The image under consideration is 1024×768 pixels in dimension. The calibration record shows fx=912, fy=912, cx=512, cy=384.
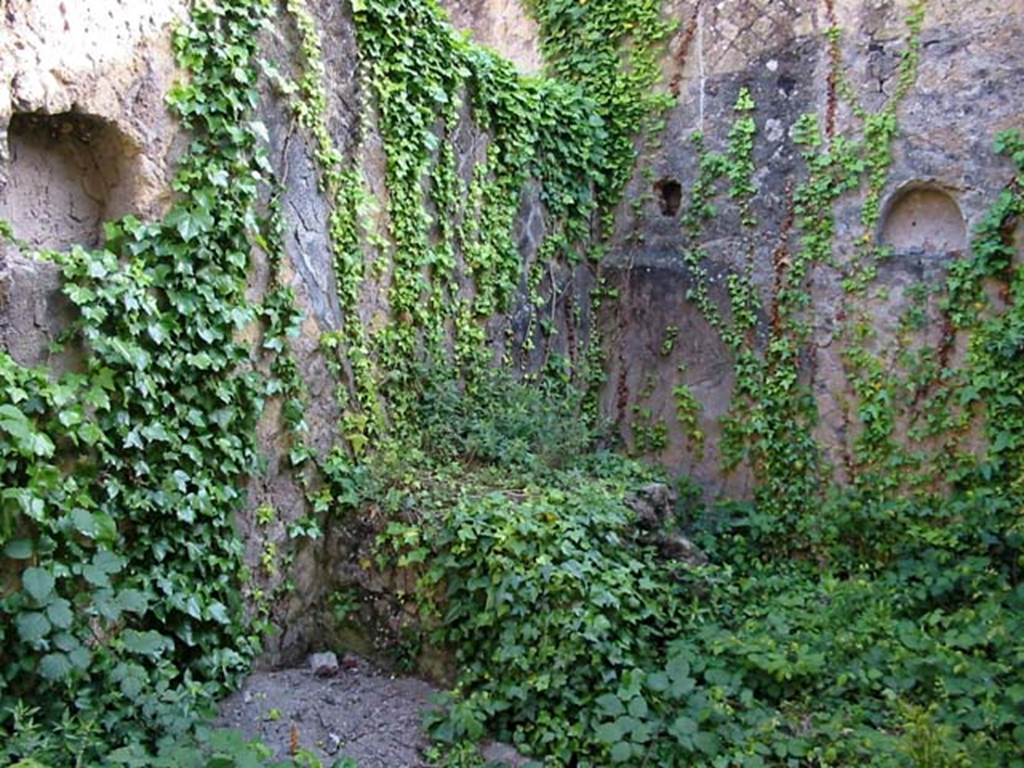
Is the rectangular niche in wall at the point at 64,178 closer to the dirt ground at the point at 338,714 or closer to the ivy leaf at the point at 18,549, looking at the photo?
the ivy leaf at the point at 18,549

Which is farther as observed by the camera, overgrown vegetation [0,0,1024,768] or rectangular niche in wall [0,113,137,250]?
rectangular niche in wall [0,113,137,250]

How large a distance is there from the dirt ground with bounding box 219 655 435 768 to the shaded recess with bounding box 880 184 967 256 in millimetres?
4426

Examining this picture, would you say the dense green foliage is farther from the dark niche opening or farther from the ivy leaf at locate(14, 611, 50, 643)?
the dark niche opening

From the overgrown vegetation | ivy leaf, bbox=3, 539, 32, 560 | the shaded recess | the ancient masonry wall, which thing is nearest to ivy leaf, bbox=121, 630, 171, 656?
the overgrown vegetation

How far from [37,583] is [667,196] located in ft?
17.9

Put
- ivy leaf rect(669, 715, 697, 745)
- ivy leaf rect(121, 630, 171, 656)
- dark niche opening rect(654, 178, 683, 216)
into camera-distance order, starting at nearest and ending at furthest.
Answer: ivy leaf rect(121, 630, 171, 656) → ivy leaf rect(669, 715, 697, 745) → dark niche opening rect(654, 178, 683, 216)

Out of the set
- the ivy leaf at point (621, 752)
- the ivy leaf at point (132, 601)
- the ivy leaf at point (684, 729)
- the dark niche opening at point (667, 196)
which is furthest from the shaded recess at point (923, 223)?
the ivy leaf at point (132, 601)

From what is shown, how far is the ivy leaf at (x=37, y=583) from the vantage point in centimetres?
323

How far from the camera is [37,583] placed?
10.6ft

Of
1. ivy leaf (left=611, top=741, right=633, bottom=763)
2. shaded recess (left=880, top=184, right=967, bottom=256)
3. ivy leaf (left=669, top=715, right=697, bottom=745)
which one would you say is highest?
shaded recess (left=880, top=184, right=967, bottom=256)

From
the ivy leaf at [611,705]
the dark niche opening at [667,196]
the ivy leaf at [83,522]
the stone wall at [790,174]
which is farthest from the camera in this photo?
the dark niche opening at [667,196]

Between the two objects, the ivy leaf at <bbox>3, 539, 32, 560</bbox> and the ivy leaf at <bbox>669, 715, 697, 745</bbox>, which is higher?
the ivy leaf at <bbox>3, 539, 32, 560</bbox>

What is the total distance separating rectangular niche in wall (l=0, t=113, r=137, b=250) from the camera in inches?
144

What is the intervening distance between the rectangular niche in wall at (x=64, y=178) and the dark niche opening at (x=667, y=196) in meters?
4.40
